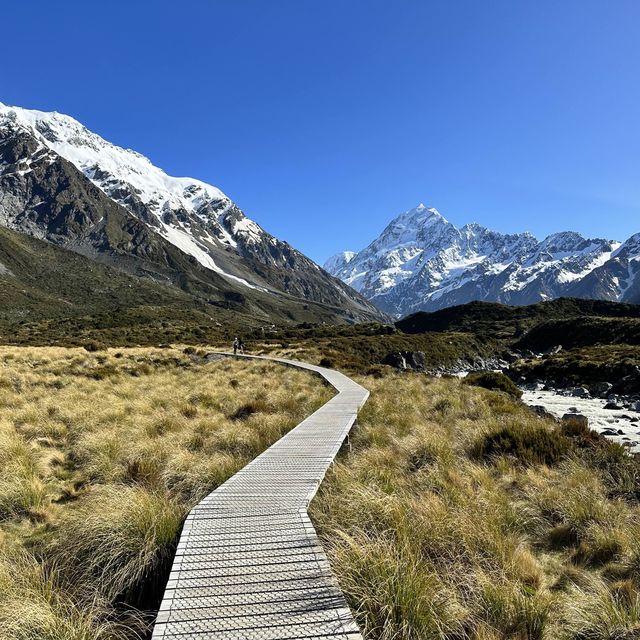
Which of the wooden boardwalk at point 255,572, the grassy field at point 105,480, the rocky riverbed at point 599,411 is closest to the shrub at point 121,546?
the grassy field at point 105,480

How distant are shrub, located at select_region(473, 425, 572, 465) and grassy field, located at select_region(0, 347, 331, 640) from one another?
15.8 feet

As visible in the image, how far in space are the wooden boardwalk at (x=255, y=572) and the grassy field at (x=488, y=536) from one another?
14.4 inches

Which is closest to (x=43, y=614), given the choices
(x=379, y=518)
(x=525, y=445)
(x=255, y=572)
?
(x=255, y=572)

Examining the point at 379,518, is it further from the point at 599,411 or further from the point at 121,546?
the point at 599,411

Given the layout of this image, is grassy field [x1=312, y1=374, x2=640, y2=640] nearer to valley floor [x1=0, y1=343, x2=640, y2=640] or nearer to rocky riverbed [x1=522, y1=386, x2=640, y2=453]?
valley floor [x1=0, y1=343, x2=640, y2=640]

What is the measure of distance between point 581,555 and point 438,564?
6.88 feet

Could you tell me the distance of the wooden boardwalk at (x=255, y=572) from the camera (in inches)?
135

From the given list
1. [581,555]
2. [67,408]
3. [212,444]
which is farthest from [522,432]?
[67,408]

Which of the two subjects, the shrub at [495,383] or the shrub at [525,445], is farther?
the shrub at [495,383]

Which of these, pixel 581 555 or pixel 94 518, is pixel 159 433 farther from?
pixel 581 555

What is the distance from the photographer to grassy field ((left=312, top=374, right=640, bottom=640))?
157 inches

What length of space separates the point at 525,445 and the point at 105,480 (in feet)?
27.9

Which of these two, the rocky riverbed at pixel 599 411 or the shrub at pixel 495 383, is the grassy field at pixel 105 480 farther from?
the shrub at pixel 495 383

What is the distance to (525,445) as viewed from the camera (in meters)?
9.84
